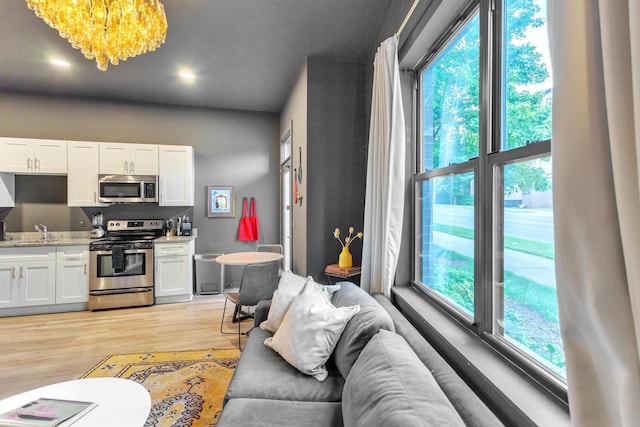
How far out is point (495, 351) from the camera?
1236 mm

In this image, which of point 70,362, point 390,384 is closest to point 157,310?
point 70,362

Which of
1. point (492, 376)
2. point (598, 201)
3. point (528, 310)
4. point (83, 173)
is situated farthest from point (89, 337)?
point (598, 201)

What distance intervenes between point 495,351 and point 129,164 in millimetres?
4713

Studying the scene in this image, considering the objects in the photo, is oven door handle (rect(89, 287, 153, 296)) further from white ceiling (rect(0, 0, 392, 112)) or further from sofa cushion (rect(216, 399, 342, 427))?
sofa cushion (rect(216, 399, 342, 427))

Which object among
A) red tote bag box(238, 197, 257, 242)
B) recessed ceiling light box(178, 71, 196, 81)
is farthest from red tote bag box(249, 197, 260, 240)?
recessed ceiling light box(178, 71, 196, 81)

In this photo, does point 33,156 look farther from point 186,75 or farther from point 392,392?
point 392,392

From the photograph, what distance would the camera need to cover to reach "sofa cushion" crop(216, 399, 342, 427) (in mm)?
1250

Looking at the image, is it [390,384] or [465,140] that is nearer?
[390,384]

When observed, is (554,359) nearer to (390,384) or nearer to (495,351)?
(495,351)

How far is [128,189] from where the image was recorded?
411 centimetres

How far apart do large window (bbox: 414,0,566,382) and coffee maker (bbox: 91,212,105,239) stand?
4437mm

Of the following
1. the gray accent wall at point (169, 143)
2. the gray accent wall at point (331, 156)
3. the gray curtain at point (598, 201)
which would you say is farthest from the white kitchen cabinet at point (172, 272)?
the gray curtain at point (598, 201)

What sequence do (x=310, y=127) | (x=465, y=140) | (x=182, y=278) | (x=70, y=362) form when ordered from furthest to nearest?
(x=182, y=278), (x=310, y=127), (x=70, y=362), (x=465, y=140)

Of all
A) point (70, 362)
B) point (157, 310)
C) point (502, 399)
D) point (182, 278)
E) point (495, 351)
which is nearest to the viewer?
point (502, 399)
